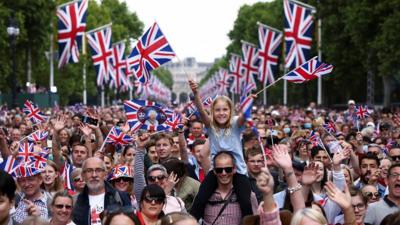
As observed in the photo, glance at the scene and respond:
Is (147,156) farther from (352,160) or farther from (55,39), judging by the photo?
(55,39)

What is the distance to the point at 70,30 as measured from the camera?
37188 mm

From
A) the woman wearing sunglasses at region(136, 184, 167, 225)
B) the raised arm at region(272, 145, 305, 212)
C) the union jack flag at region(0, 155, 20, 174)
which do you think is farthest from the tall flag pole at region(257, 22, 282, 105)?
the raised arm at region(272, 145, 305, 212)

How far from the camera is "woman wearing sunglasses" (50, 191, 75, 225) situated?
24.1ft

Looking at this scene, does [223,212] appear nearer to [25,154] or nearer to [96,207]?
[96,207]

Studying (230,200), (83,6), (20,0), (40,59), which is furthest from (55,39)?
(230,200)

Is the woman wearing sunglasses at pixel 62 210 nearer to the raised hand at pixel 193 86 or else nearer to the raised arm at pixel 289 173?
the raised hand at pixel 193 86

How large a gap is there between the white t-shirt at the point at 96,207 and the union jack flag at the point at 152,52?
6882 mm

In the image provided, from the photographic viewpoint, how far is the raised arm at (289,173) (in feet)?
21.0

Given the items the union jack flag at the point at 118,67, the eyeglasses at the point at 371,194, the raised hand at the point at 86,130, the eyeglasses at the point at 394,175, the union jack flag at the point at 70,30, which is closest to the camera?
the eyeglasses at the point at 394,175

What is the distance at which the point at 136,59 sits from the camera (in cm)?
1638

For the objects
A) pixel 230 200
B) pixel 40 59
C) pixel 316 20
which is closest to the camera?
pixel 230 200

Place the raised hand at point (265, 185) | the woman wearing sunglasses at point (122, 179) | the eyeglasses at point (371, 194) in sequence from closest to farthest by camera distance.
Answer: the raised hand at point (265, 185) → the woman wearing sunglasses at point (122, 179) → the eyeglasses at point (371, 194)

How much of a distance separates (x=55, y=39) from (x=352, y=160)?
51050 millimetres

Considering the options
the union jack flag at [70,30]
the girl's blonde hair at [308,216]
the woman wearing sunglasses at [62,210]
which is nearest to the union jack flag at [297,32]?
the union jack flag at [70,30]
